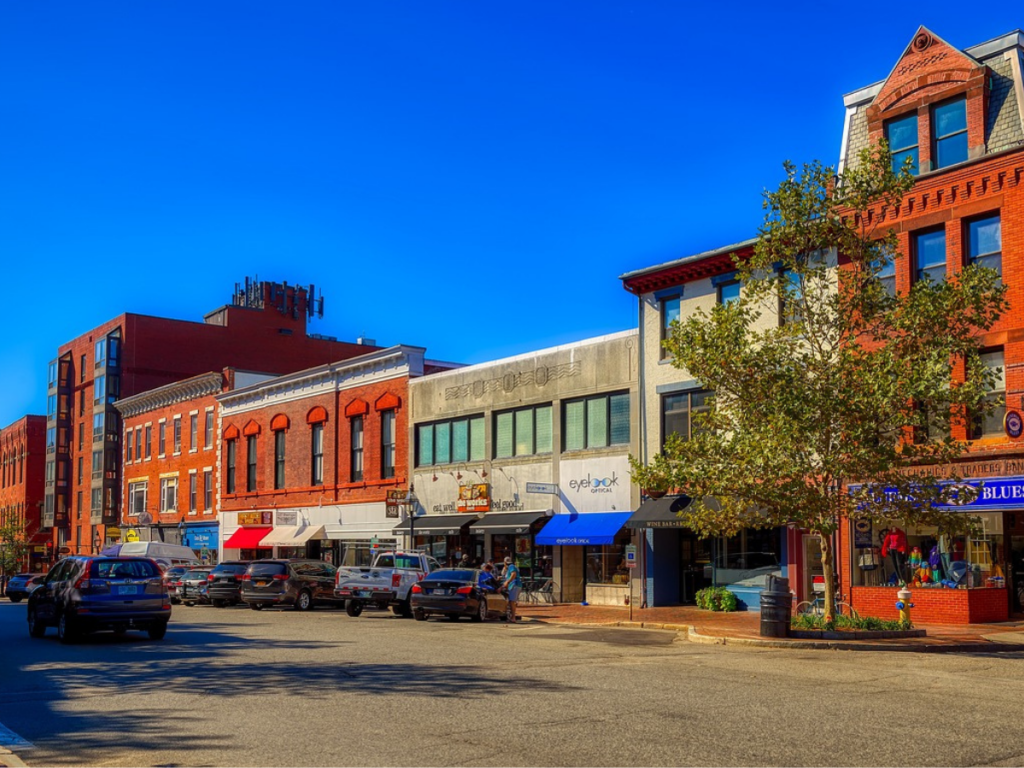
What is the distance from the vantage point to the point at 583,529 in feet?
107

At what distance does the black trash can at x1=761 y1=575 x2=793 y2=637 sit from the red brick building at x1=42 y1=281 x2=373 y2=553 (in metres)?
51.7

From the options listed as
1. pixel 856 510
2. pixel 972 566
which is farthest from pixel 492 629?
pixel 972 566

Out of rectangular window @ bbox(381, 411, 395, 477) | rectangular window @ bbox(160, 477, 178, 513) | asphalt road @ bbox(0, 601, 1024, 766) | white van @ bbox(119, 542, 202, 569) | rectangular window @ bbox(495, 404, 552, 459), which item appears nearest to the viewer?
asphalt road @ bbox(0, 601, 1024, 766)

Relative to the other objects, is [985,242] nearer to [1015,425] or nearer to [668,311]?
[1015,425]

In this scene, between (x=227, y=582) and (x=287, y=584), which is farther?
(x=227, y=582)

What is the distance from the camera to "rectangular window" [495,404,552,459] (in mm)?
35656

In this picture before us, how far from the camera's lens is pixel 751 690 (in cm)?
1276

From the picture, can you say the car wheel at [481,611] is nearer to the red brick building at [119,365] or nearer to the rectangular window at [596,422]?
the rectangular window at [596,422]

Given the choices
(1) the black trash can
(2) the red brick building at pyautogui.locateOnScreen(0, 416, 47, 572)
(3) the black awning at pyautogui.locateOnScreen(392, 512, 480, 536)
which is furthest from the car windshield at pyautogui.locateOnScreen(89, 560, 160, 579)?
(2) the red brick building at pyautogui.locateOnScreen(0, 416, 47, 572)

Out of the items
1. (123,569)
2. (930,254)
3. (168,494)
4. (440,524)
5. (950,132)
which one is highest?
(950,132)

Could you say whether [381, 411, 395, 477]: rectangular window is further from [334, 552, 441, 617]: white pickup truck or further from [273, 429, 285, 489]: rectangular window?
[334, 552, 441, 617]: white pickup truck

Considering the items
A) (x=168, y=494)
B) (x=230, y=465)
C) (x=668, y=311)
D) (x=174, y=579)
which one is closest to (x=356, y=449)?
(x=174, y=579)

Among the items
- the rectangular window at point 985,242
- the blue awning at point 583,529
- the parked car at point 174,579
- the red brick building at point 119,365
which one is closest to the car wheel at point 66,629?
the blue awning at point 583,529

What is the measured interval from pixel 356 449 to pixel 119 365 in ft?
102
